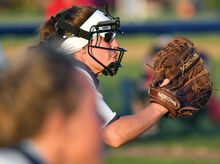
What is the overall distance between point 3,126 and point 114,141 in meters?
1.76

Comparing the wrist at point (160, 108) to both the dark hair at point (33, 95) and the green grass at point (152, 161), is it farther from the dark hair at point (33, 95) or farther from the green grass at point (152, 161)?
the green grass at point (152, 161)

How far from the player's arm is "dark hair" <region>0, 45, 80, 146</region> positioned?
5.63 ft

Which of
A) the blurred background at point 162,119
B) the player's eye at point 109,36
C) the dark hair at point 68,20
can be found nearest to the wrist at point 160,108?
the player's eye at point 109,36

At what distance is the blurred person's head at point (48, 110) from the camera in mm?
1496

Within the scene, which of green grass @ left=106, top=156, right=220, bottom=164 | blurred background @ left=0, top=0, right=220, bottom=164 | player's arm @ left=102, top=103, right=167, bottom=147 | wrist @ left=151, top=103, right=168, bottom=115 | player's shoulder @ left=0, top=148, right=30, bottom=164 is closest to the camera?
player's shoulder @ left=0, top=148, right=30, bottom=164

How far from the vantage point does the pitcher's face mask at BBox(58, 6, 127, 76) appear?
351cm

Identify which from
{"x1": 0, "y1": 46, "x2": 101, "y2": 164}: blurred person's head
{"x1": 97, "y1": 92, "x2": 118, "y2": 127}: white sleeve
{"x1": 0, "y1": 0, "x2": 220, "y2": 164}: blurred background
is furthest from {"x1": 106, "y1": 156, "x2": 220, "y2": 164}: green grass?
{"x1": 0, "y1": 46, "x2": 101, "y2": 164}: blurred person's head

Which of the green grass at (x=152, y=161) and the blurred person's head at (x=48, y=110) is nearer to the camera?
the blurred person's head at (x=48, y=110)

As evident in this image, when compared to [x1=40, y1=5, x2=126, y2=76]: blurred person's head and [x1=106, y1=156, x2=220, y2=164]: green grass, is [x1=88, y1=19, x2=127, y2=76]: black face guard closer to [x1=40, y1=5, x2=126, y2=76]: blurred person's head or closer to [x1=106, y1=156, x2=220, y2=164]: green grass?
[x1=40, y1=5, x2=126, y2=76]: blurred person's head

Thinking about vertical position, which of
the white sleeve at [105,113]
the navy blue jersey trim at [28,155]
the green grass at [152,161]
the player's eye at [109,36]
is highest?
the player's eye at [109,36]

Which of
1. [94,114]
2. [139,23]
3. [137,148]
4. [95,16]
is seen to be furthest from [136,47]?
[94,114]

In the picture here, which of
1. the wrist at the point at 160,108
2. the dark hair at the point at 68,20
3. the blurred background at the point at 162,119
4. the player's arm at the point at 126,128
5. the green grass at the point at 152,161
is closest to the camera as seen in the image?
the player's arm at the point at 126,128

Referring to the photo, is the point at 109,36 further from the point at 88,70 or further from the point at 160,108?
the point at 160,108

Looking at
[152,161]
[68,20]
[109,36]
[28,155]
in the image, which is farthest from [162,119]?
[28,155]
